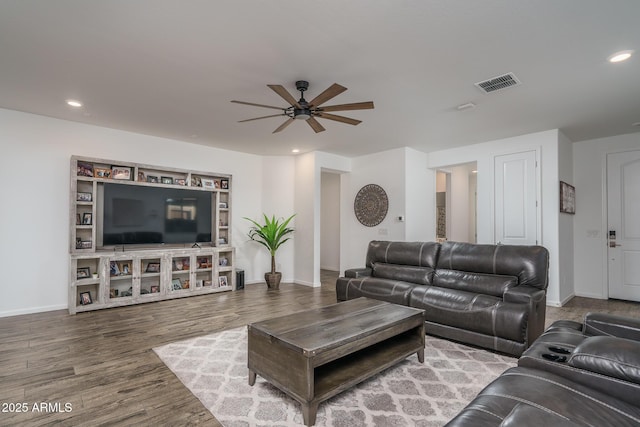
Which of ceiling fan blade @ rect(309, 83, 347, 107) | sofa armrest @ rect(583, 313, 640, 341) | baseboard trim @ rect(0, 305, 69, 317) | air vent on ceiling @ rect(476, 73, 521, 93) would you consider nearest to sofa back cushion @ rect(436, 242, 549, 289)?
sofa armrest @ rect(583, 313, 640, 341)

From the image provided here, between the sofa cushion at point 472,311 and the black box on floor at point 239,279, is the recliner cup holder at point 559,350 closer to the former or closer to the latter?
the sofa cushion at point 472,311

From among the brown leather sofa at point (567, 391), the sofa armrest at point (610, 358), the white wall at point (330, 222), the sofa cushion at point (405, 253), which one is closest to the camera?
the brown leather sofa at point (567, 391)

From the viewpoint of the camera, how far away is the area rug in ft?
6.50

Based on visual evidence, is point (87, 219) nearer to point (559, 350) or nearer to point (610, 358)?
point (559, 350)

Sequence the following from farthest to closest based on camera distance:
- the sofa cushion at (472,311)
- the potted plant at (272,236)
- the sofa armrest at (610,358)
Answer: the potted plant at (272,236) < the sofa cushion at (472,311) < the sofa armrest at (610,358)

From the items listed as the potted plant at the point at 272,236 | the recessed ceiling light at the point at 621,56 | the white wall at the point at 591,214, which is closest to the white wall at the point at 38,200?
the potted plant at the point at 272,236

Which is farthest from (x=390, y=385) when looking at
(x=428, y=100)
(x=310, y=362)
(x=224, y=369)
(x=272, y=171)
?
(x=272, y=171)

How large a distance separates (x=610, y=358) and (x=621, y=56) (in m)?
2.74

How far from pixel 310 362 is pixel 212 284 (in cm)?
414

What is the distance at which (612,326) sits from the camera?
1.90 metres

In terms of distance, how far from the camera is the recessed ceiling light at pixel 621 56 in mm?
2661

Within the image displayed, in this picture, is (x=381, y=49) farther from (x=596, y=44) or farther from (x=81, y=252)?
(x=81, y=252)

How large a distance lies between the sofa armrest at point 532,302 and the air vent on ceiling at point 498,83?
2.07 m

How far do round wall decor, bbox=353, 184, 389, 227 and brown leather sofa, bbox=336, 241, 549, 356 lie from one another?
70.8 inches
